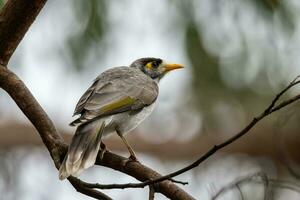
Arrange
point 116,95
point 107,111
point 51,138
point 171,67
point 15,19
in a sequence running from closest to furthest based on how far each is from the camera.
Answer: point 51,138, point 15,19, point 107,111, point 116,95, point 171,67

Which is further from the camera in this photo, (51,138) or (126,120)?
(126,120)

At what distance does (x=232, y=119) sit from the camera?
377 inches

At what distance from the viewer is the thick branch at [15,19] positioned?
5094mm

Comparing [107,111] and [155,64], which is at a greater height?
[155,64]

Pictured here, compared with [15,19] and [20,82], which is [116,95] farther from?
[15,19]

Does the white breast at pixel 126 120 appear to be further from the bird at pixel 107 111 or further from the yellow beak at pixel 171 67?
the yellow beak at pixel 171 67

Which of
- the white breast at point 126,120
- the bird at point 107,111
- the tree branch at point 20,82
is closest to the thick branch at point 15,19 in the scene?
the tree branch at point 20,82

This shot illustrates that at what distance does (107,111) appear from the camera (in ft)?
19.2

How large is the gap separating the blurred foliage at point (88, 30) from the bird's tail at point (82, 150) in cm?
310

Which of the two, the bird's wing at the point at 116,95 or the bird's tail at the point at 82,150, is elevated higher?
the bird's wing at the point at 116,95

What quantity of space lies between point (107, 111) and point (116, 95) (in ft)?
1.48

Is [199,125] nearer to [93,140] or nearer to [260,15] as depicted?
[260,15]

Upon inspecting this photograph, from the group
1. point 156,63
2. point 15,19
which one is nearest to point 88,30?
point 156,63

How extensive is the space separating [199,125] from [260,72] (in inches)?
51.5
